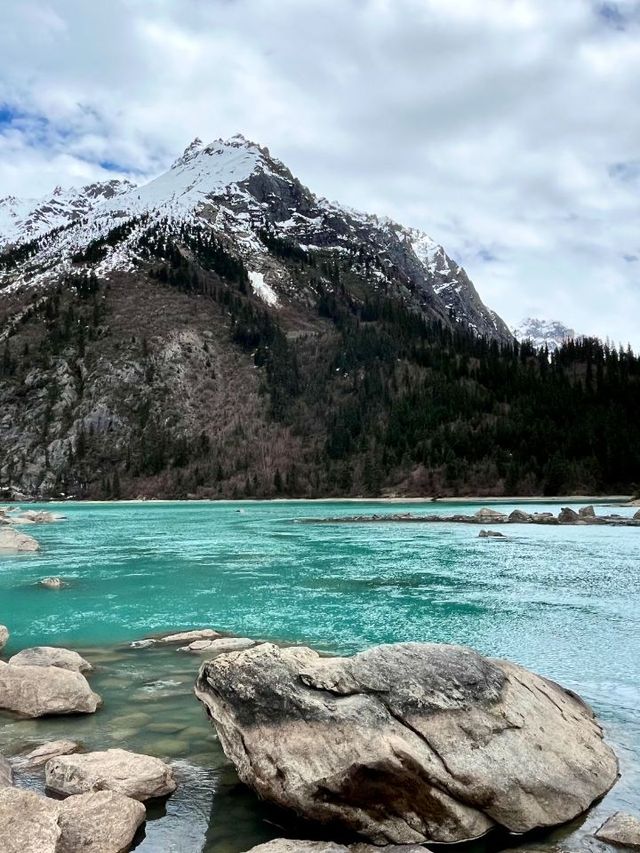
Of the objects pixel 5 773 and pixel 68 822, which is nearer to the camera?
pixel 68 822

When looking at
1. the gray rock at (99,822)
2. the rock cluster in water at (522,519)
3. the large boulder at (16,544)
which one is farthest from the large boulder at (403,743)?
the rock cluster in water at (522,519)

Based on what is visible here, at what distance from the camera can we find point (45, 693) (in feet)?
48.3

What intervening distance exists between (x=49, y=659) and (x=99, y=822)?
933 cm

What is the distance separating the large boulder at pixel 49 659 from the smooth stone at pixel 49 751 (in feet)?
14.1

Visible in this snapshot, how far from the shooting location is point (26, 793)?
7.78m

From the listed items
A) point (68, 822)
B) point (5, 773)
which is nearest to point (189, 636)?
point (5, 773)

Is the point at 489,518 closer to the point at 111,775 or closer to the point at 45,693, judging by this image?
the point at 45,693

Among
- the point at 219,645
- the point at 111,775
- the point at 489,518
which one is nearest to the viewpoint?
the point at 111,775

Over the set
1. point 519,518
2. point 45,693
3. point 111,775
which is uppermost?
point 111,775

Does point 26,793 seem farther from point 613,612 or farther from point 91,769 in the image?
point 613,612

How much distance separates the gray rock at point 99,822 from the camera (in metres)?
8.20

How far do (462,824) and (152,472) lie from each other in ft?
611

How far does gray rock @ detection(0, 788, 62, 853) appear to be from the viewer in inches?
281

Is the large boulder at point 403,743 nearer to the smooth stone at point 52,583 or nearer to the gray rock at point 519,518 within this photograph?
the smooth stone at point 52,583
